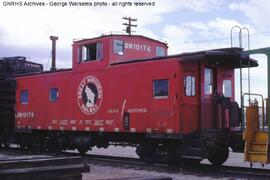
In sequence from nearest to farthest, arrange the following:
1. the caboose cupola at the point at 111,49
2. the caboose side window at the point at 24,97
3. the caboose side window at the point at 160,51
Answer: the caboose cupola at the point at 111,49 → the caboose side window at the point at 160,51 → the caboose side window at the point at 24,97

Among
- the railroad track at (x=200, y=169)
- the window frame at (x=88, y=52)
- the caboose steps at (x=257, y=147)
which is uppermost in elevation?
the window frame at (x=88, y=52)

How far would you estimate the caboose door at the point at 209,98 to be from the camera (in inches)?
548

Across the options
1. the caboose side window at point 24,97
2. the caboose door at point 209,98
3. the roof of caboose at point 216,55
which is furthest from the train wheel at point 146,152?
the caboose side window at point 24,97

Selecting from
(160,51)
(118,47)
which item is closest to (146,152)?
(118,47)

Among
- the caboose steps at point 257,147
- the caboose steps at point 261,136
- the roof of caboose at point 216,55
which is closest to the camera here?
the caboose steps at point 257,147

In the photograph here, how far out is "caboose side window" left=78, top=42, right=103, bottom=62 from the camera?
16177 mm

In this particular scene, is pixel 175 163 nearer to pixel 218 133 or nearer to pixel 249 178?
pixel 218 133

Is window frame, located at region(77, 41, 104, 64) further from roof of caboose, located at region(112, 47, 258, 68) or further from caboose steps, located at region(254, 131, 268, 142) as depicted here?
caboose steps, located at region(254, 131, 268, 142)

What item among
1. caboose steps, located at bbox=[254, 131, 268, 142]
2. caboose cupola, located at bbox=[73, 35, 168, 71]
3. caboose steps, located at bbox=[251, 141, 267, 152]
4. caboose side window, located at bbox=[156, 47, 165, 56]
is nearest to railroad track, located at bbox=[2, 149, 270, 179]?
caboose steps, located at bbox=[251, 141, 267, 152]

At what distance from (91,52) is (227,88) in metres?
5.02

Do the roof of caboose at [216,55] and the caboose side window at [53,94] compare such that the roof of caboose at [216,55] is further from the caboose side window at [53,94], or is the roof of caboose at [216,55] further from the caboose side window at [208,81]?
the caboose side window at [53,94]

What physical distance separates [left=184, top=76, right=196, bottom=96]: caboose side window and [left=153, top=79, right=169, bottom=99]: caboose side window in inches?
22.1

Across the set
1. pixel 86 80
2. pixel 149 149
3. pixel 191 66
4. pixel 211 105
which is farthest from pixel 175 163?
pixel 86 80

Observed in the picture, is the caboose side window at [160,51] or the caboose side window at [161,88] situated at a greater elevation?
the caboose side window at [160,51]
